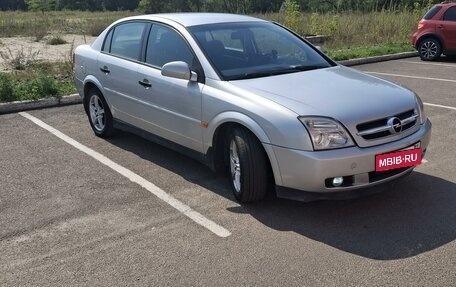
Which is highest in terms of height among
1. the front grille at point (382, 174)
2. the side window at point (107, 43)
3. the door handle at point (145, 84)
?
the side window at point (107, 43)

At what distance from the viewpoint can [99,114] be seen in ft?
21.7

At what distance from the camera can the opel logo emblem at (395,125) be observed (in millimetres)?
4055

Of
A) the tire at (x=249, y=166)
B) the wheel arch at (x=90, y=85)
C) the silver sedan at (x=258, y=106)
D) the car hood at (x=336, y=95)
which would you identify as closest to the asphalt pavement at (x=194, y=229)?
the tire at (x=249, y=166)

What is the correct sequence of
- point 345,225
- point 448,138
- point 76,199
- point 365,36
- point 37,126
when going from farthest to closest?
point 365,36 < point 37,126 < point 448,138 < point 76,199 < point 345,225

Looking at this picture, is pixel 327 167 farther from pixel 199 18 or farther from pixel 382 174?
pixel 199 18

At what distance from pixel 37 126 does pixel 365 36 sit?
13.2 metres

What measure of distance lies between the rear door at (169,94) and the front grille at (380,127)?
1.51 meters

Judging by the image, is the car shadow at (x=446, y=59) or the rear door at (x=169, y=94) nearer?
the rear door at (x=169, y=94)

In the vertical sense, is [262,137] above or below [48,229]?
above

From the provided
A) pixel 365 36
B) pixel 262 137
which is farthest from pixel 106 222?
pixel 365 36

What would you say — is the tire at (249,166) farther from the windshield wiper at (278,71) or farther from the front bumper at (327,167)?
the windshield wiper at (278,71)

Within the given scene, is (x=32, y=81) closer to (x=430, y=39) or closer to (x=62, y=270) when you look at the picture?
(x=62, y=270)

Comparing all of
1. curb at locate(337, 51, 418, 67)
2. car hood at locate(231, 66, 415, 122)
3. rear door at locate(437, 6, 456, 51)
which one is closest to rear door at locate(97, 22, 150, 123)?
car hood at locate(231, 66, 415, 122)

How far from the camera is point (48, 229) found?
160 inches
